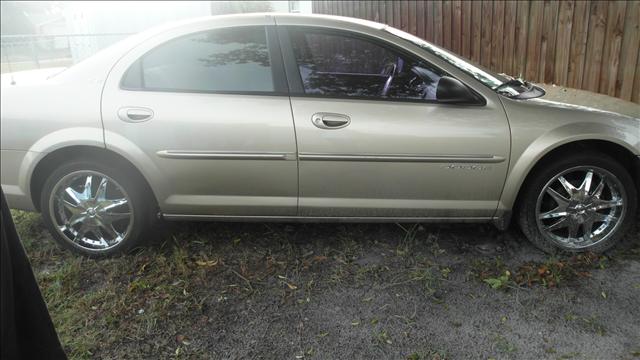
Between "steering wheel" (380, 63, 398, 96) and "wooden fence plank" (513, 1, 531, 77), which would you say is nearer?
"steering wheel" (380, 63, 398, 96)

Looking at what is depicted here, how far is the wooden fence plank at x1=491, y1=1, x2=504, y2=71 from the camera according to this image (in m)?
7.00

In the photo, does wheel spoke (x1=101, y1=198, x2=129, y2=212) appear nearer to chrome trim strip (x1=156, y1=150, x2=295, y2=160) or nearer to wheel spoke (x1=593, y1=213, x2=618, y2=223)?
chrome trim strip (x1=156, y1=150, x2=295, y2=160)

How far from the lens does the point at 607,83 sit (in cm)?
558

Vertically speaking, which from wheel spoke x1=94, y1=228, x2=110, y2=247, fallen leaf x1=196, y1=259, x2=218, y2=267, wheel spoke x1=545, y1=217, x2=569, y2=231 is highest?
wheel spoke x1=545, y1=217, x2=569, y2=231

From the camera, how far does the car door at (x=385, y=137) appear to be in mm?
3422

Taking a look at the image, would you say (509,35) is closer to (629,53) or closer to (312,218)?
(629,53)

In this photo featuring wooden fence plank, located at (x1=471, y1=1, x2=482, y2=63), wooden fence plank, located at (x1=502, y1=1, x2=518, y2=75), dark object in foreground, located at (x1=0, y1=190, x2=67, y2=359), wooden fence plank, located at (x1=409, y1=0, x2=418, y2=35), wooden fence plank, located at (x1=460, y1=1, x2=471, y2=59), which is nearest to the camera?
dark object in foreground, located at (x1=0, y1=190, x2=67, y2=359)

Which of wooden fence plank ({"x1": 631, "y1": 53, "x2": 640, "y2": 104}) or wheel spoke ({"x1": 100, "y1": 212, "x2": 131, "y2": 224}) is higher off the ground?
wooden fence plank ({"x1": 631, "y1": 53, "x2": 640, "y2": 104})

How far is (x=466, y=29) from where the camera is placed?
7.61 metres

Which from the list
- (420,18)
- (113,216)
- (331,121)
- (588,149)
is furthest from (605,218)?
(420,18)

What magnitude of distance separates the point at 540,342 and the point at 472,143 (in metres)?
1.27

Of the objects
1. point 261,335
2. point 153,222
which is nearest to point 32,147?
point 153,222

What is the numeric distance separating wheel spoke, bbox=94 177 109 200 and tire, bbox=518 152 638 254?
9.35 ft

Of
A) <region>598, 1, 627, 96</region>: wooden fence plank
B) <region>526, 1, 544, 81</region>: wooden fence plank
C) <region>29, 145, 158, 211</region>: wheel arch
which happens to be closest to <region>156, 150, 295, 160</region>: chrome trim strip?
<region>29, 145, 158, 211</region>: wheel arch
